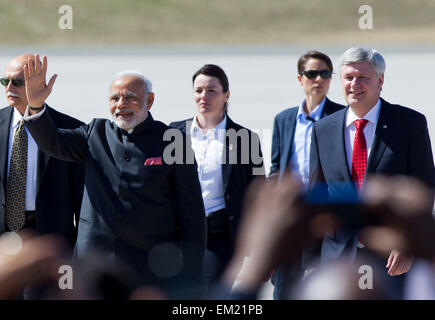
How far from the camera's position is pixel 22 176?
168 inches

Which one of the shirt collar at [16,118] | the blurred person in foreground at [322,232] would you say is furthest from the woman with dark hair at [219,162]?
the blurred person in foreground at [322,232]

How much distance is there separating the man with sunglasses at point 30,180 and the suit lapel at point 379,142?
60.6 inches

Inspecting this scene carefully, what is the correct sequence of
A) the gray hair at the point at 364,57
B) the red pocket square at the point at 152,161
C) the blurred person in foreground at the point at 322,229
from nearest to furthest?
the blurred person in foreground at the point at 322,229
the red pocket square at the point at 152,161
the gray hair at the point at 364,57

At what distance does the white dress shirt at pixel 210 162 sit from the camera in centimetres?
438

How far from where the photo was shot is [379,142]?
12.7 ft

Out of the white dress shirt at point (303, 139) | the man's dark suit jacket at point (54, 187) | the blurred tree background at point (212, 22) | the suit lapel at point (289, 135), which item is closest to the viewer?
the man's dark suit jacket at point (54, 187)

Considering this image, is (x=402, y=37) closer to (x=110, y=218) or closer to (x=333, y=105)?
(x=333, y=105)

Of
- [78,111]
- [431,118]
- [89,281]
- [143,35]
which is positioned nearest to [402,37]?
[143,35]

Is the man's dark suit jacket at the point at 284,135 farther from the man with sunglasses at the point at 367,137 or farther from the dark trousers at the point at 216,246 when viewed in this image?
the man with sunglasses at the point at 367,137

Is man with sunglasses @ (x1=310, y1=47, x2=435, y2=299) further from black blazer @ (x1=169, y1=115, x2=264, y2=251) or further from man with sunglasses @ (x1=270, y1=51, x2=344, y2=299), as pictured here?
man with sunglasses @ (x1=270, y1=51, x2=344, y2=299)

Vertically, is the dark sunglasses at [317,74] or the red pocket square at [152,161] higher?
the dark sunglasses at [317,74]

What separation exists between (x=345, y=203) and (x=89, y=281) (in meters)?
0.56

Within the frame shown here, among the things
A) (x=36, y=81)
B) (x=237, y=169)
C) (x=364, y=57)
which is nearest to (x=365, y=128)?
(x=364, y=57)

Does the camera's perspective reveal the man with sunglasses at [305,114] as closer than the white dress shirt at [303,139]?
No
